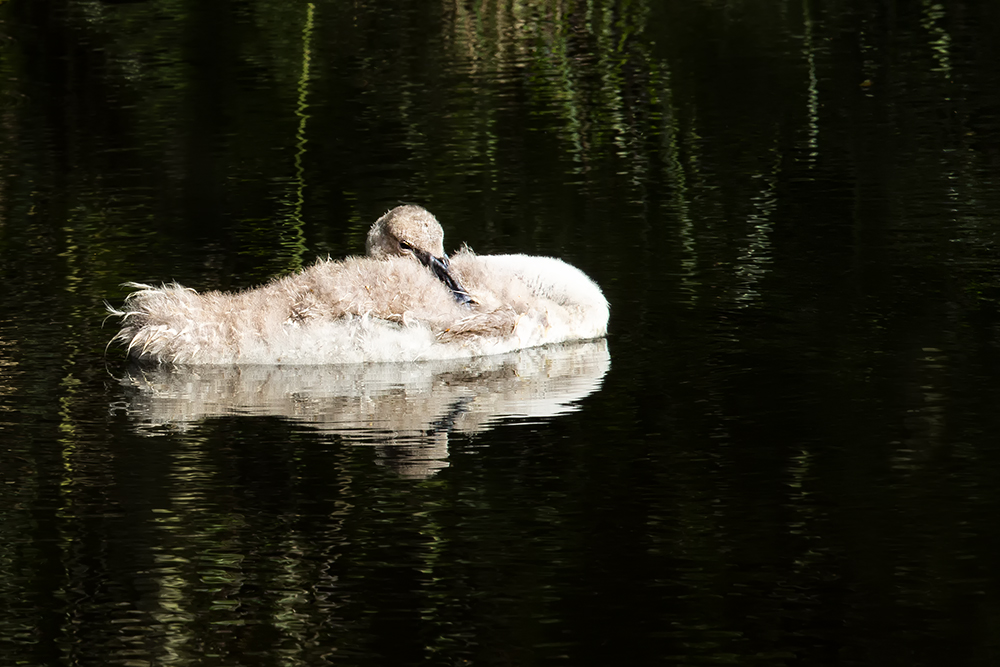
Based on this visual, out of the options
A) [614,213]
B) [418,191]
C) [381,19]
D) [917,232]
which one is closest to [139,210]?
[418,191]

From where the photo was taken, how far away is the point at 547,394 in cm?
695

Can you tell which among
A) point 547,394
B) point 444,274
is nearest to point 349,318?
point 444,274

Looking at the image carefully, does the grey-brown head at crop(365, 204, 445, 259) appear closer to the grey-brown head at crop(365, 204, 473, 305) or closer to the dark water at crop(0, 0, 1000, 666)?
the grey-brown head at crop(365, 204, 473, 305)

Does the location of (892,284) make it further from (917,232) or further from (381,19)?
(381,19)

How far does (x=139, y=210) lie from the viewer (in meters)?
10.9

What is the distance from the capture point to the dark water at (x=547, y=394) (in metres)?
4.70

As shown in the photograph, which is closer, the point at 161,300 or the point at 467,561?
the point at 467,561

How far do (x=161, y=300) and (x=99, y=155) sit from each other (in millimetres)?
5503

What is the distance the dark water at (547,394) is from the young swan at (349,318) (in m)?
0.14

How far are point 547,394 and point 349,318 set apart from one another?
3.57ft

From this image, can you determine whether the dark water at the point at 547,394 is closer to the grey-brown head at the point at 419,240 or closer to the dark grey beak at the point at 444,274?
the dark grey beak at the point at 444,274

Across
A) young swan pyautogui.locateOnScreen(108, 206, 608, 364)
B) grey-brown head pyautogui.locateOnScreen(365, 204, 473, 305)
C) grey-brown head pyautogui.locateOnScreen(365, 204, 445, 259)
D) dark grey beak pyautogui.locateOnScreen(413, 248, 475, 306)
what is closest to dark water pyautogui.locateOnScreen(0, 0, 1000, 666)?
young swan pyautogui.locateOnScreen(108, 206, 608, 364)

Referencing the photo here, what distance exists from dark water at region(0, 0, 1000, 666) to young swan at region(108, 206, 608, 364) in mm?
145

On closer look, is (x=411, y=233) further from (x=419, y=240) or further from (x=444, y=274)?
(x=444, y=274)
